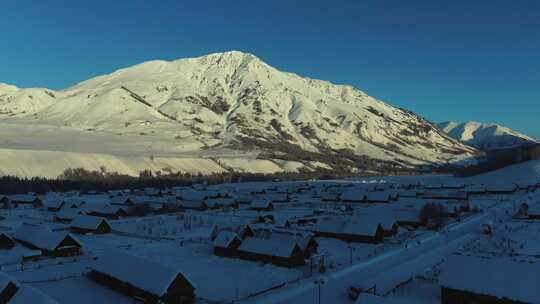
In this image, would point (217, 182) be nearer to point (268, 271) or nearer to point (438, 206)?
point (438, 206)

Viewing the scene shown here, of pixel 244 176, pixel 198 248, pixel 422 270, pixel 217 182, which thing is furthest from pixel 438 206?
pixel 244 176

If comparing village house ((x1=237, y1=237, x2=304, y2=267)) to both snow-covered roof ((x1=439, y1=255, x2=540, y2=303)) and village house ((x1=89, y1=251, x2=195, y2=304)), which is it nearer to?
village house ((x1=89, y1=251, x2=195, y2=304))

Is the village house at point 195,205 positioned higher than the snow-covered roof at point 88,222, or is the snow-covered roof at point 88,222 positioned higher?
the village house at point 195,205

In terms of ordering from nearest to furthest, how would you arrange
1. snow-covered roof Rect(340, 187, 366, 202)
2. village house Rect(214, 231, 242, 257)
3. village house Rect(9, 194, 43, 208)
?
village house Rect(214, 231, 242, 257), village house Rect(9, 194, 43, 208), snow-covered roof Rect(340, 187, 366, 202)

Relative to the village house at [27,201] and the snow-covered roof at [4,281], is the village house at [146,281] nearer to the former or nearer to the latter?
the snow-covered roof at [4,281]

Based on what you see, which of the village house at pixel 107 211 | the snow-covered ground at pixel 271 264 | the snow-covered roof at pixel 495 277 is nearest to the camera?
the snow-covered roof at pixel 495 277

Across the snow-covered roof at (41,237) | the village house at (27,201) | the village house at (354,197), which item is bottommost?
the snow-covered roof at (41,237)

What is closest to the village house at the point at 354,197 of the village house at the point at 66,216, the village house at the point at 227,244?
the village house at the point at 66,216

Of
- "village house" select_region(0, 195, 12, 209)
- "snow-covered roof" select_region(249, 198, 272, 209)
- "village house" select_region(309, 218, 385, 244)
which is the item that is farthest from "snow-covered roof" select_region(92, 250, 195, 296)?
"village house" select_region(0, 195, 12, 209)
